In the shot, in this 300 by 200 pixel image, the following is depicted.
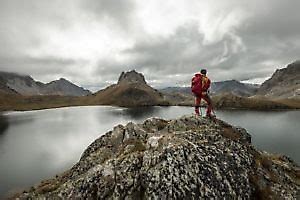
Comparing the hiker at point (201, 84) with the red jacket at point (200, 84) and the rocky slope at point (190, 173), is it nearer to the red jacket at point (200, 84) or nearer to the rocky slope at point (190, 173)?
the red jacket at point (200, 84)

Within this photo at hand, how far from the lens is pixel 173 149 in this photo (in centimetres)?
2270

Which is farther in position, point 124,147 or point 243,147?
point 124,147

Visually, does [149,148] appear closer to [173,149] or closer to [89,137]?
[173,149]

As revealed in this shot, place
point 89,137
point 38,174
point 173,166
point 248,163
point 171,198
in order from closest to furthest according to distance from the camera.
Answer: point 171,198, point 173,166, point 248,163, point 38,174, point 89,137

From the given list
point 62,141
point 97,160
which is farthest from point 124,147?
point 62,141

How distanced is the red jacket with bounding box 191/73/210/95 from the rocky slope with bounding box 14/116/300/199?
11.5 feet

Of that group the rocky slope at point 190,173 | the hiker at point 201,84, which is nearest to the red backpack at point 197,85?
the hiker at point 201,84

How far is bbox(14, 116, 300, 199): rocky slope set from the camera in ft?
69.1

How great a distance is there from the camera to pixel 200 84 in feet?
94.6

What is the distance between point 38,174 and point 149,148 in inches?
1845

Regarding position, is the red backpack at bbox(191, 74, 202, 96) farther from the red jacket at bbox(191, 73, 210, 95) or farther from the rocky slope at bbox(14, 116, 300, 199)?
the rocky slope at bbox(14, 116, 300, 199)

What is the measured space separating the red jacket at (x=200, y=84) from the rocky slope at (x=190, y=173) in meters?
3.52

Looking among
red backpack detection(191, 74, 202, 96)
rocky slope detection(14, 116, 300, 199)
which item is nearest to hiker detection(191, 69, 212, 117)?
red backpack detection(191, 74, 202, 96)

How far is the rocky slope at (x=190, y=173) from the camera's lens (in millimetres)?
21047
